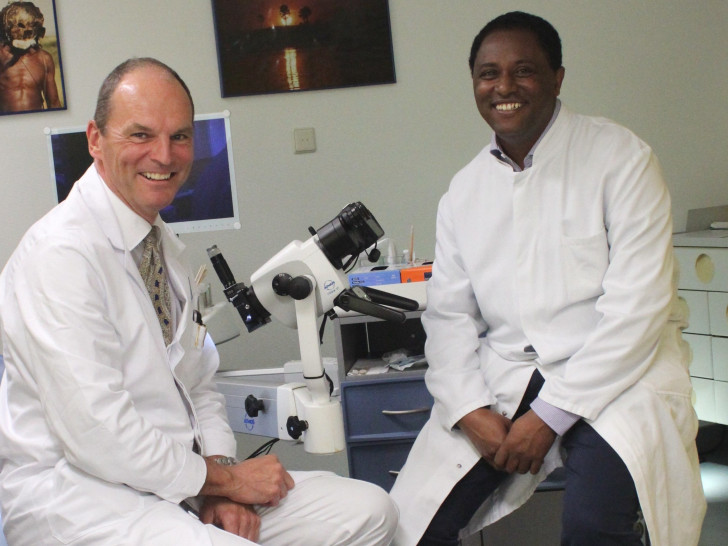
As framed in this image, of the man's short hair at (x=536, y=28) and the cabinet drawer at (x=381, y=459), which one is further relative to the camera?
the cabinet drawer at (x=381, y=459)

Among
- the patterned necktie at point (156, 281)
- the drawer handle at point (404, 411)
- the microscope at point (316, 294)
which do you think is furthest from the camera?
the drawer handle at point (404, 411)

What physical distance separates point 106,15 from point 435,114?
1.23 metres

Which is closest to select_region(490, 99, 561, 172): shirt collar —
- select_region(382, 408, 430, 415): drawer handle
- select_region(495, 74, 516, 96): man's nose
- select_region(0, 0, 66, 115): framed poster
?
select_region(495, 74, 516, 96): man's nose

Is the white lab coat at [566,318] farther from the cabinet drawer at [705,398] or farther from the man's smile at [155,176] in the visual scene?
the cabinet drawer at [705,398]

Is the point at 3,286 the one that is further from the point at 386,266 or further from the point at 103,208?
the point at 386,266

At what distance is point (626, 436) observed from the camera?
1377 mm

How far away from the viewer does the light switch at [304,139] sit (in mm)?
2787

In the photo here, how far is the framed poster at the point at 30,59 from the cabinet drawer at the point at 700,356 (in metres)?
2.36

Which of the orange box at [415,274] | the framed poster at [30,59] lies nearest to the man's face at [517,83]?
the orange box at [415,274]

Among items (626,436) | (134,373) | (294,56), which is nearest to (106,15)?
(294,56)

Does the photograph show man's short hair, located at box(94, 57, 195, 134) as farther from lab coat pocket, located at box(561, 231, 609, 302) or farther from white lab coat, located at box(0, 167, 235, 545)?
lab coat pocket, located at box(561, 231, 609, 302)

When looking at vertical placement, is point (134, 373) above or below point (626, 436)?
above

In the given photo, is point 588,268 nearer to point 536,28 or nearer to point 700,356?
point 536,28

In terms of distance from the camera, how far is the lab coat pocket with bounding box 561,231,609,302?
1.51 m
